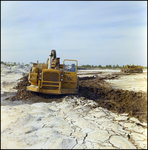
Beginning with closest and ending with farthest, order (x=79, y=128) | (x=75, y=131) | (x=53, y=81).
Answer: (x=75, y=131) < (x=79, y=128) < (x=53, y=81)

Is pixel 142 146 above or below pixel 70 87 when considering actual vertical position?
below

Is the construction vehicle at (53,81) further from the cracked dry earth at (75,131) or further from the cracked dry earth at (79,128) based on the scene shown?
the cracked dry earth at (75,131)

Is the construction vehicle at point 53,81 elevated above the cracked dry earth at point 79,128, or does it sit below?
above

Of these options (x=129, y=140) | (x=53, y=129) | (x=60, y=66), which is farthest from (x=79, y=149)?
(x=60, y=66)

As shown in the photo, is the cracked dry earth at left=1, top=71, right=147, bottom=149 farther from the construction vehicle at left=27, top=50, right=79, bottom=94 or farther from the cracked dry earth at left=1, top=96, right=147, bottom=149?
the construction vehicle at left=27, top=50, right=79, bottom=94

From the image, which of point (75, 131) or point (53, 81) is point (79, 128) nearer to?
point (75, 131)

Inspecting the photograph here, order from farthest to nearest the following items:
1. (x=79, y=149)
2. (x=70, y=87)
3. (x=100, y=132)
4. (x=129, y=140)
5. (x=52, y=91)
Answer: (x=70, y=87) → (x=52, y=91) → (x=100, y=132) → (x=129, y=140) → (x=79, y=149)

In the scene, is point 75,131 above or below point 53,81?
below

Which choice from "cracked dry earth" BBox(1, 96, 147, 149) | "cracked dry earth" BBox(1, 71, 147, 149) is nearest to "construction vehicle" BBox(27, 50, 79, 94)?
"cracked dry earth" BBox(1, 71, 147, 149)

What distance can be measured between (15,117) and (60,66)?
6042 mm

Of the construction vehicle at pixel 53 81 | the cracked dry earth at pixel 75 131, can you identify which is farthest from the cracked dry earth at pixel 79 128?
the construction vehicle at pixel 53 81

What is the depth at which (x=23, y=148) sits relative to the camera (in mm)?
3500

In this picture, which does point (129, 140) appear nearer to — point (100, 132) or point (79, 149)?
point (100, 132)

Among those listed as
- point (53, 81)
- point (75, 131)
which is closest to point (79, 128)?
point (75, 131)
